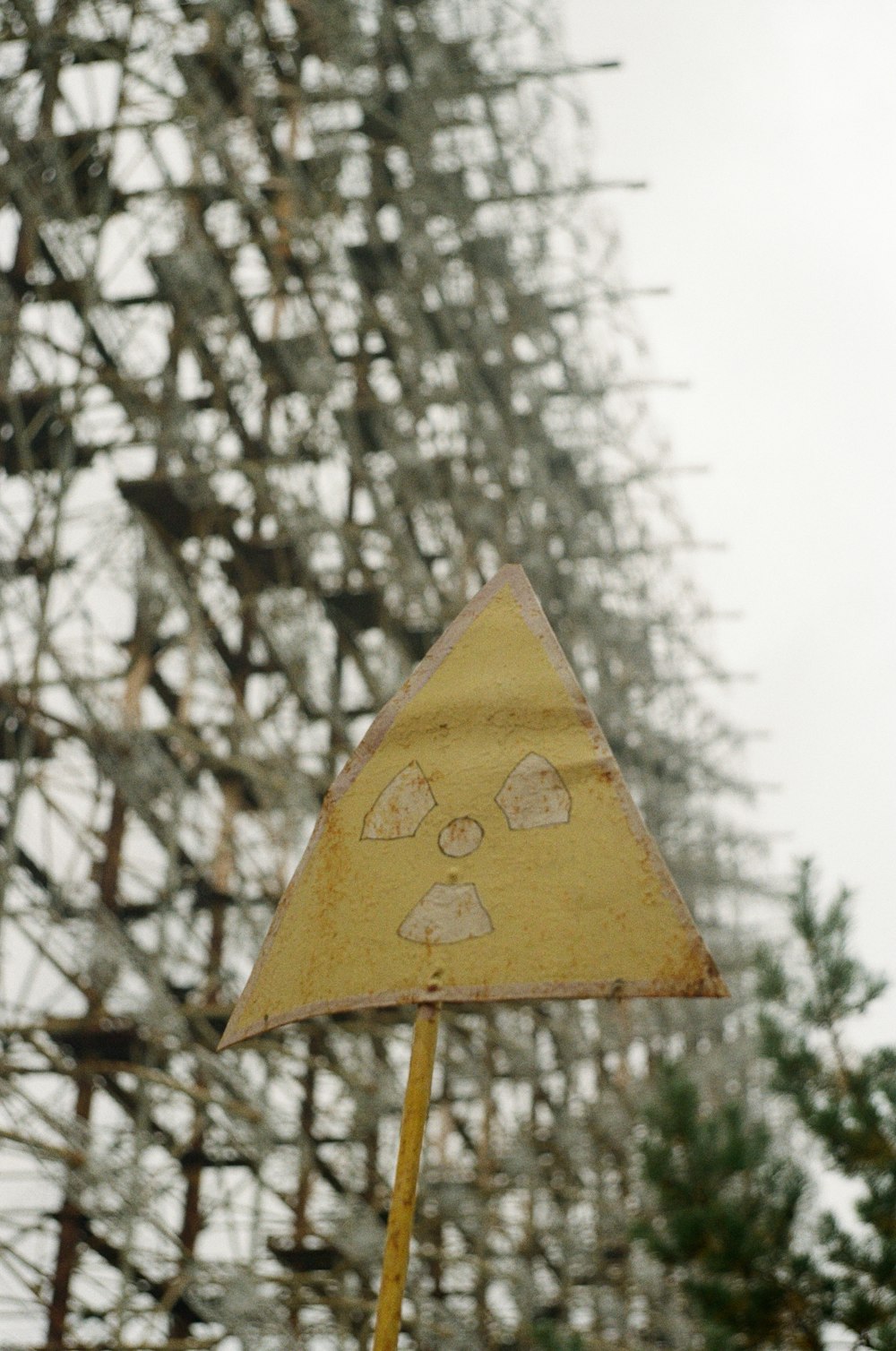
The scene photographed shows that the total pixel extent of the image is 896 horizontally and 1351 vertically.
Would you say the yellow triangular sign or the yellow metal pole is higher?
the yellow triangular sign

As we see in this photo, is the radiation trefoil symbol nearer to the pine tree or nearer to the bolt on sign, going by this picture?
the bolt on sign

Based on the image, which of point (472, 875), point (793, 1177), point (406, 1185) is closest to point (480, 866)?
point (472, 875)

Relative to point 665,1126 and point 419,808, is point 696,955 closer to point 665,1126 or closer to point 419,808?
point 419,808

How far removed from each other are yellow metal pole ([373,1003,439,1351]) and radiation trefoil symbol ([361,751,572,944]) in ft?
0.39

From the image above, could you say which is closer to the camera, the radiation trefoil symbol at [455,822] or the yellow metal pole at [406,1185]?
the yellow metal pole at [406,1185]

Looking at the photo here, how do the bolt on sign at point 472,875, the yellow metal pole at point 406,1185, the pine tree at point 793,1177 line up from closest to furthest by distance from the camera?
the yellow metal pole at point 406,1185
the bolt on sign at point 472,875
the pine tree at point 793,1177

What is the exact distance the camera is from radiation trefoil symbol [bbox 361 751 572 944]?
2453 millimetres

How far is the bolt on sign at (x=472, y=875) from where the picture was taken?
238cm

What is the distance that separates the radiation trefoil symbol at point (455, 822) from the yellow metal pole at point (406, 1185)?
0.12 meters

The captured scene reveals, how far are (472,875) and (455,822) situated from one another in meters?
0.10

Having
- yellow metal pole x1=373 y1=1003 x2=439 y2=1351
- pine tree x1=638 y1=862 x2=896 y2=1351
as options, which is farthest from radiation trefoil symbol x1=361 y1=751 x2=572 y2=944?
pine tree x1=638 y1=862 x2=896 y2=1351

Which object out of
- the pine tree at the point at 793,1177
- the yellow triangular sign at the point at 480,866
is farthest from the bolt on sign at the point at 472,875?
the pine tree at the point at 793,1177

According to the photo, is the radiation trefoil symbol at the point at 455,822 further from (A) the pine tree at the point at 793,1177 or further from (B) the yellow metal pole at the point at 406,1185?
(A) the pine tree at the point at 793,1177

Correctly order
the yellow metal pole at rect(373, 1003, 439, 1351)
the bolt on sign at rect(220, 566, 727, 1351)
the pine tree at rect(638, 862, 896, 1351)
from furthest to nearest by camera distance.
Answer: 1. the pine tree at rect(638, 862, 896, 1351)
2. the bolt on sign at rect(220, 566, 727, 1351)
3. the yellow metal pole at rect(373, 1003, 439, 1351)
